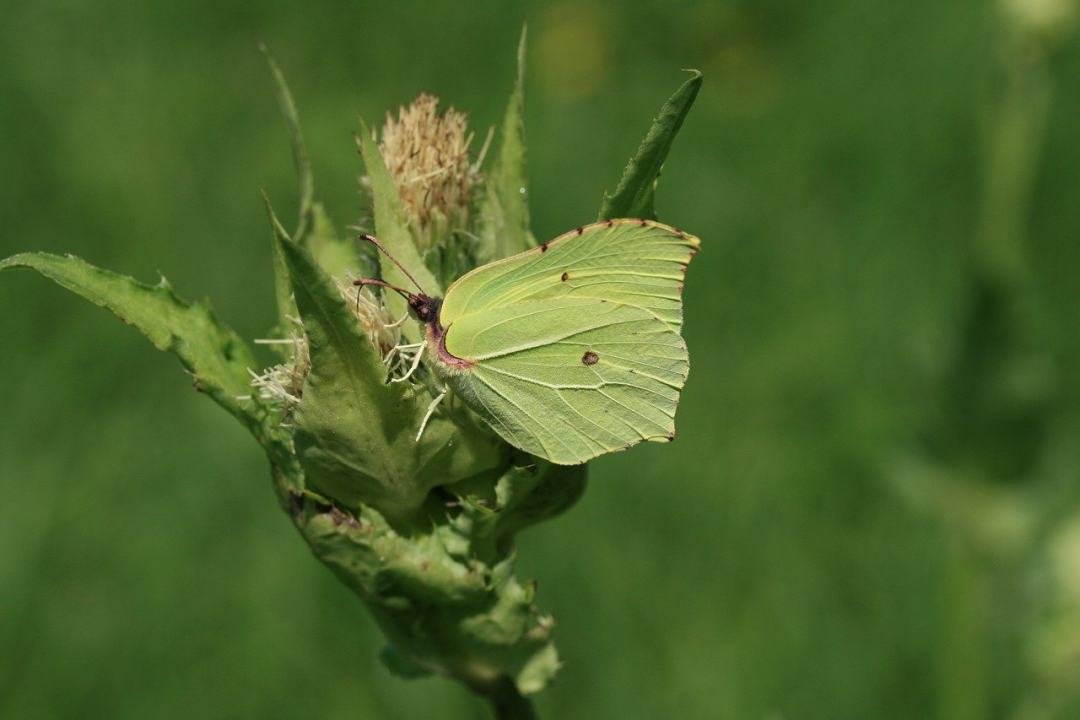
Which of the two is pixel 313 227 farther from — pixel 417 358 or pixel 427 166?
pixel 417 358

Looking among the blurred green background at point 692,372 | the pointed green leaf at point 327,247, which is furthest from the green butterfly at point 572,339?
the blurred green background at point 692,372

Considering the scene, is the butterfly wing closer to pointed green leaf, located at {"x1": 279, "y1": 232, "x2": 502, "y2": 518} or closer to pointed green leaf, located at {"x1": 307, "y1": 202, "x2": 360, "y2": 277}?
pointed green leaf, located at {"x1": 279, "y1": 232, "x2": 502, "y2": 518}

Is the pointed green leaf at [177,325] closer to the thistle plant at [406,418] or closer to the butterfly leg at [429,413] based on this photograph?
the thistle plant at [406,418]

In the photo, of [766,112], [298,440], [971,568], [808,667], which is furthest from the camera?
[766,112]

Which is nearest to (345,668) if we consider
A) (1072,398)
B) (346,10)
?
(1072,398)

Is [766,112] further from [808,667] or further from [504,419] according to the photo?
[504,419]

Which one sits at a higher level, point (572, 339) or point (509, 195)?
point (509, 195)

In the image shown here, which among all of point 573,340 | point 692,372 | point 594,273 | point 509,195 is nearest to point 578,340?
point 573,340
